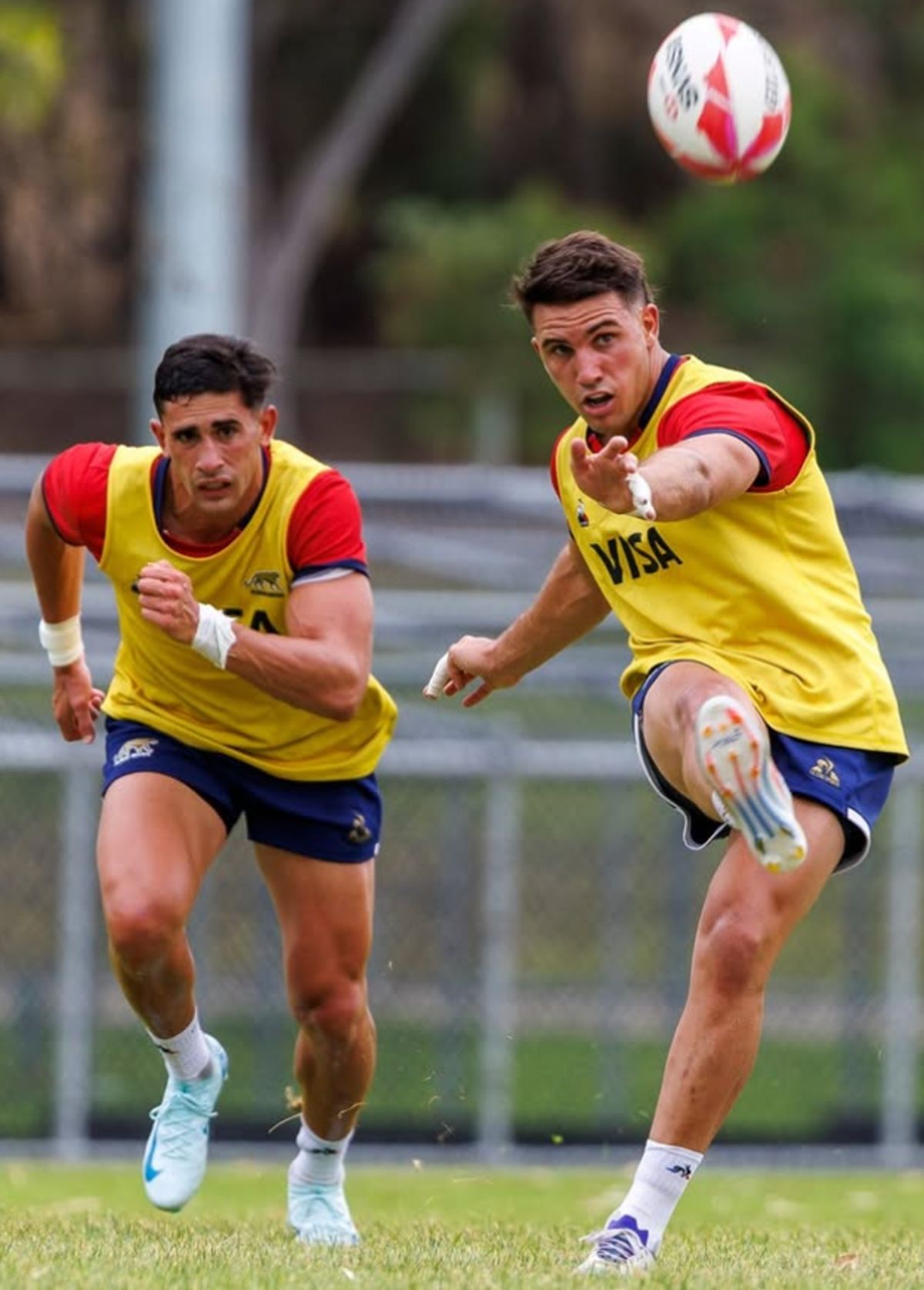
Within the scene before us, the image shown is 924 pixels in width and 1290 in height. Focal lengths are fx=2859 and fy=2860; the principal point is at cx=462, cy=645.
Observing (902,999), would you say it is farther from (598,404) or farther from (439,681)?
(598,404)

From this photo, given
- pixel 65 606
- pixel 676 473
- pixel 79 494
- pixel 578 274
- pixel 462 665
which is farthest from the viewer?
pixel 65 606

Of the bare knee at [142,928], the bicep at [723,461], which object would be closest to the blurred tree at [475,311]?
the bare knee at [142,928]

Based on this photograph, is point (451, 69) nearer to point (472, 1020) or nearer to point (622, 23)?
point (622, 23)

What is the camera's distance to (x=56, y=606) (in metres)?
8.45

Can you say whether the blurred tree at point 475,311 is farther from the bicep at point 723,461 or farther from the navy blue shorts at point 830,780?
the bicep at point 723,461

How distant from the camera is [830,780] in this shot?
22.9 feet

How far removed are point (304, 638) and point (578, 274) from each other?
1321 millimetres

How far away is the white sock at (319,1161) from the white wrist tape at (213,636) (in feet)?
5.63

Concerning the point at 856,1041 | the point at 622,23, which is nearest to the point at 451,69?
the point at 622,23

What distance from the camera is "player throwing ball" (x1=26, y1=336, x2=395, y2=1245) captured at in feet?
25.2

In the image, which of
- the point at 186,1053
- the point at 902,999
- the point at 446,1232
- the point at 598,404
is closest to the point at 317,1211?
the point at 446,1232

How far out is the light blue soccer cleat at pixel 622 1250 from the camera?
6664mm

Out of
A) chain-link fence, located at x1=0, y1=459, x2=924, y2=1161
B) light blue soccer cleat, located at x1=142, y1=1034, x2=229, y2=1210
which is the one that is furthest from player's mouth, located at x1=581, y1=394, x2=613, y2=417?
chain-link fence, located at x1=0, y1=459, x2=924, y2=1161

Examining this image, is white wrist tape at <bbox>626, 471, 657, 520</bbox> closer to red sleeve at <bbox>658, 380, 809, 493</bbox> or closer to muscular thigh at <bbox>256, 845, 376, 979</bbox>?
red sleeve at <bbox>658, 380, 809, 493</bbox>
